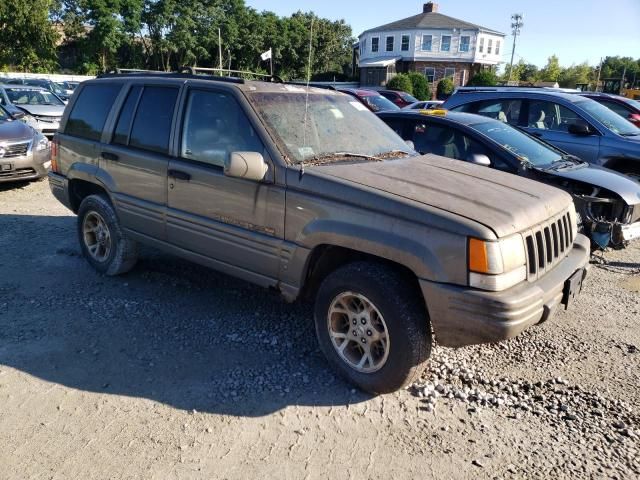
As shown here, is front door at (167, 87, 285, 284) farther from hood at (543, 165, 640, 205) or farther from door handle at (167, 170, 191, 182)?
hood at (543, 165, 640, 205)

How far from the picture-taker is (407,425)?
3.19m

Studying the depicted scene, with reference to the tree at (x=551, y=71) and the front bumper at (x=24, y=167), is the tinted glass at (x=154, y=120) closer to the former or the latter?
the front bumper at (x=24, y=167)

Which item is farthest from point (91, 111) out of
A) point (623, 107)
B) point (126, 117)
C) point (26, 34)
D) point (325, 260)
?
point (26, 34)

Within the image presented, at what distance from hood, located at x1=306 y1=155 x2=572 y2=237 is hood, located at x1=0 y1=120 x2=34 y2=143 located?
285 inches

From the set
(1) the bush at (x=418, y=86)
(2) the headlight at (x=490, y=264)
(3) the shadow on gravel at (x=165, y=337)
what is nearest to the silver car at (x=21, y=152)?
(3) the shadow on gravel at (x=165, y=337)

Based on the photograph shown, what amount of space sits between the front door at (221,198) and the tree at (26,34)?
130 ft

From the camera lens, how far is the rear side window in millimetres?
5090

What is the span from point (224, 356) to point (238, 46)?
188 feet

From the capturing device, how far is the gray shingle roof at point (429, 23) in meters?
55.9

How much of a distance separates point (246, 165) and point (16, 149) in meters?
6.92

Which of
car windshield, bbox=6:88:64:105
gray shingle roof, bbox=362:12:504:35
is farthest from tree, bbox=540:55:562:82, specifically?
car windshield, bbox=6:88:64:105

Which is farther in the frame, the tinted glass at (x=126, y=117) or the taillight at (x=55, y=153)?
the taillight at (x=55, y=153)

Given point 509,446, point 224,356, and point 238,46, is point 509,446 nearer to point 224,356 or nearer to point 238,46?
point 224,356

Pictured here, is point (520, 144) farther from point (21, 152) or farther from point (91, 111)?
point (21, 152)
